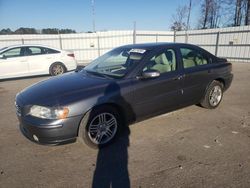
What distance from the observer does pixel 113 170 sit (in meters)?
2.99

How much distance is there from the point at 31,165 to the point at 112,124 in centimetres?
135

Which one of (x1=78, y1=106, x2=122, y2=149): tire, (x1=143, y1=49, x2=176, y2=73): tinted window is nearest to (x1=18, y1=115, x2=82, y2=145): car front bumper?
(x1=78, y1=106, x2=122, y2=149): tire

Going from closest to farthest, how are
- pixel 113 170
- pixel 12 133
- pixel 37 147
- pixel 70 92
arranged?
pixel 113 170 → pixel 70 92 → pixel 37 147 → pixel 12 133

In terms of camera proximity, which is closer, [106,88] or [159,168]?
[159,168]

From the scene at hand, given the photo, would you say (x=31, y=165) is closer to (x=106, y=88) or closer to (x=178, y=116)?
(x=106, y=88)

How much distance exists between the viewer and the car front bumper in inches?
122

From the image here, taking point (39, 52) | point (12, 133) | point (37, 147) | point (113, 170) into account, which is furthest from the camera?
point (39, 52)

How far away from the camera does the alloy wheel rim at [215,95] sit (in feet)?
17.1

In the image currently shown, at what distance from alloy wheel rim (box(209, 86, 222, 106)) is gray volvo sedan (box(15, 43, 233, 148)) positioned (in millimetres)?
39

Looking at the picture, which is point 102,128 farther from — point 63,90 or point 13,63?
point 13,63

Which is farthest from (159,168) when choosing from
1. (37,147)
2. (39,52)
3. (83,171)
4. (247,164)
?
(39,52)

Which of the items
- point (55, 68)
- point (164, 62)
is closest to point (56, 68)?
point (55, 68)

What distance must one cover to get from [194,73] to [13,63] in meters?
7.80

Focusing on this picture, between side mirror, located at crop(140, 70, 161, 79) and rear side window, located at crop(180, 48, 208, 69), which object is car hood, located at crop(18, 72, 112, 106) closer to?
side mirror, located at crop(140, 70, 161, 79)
